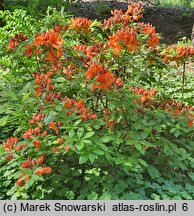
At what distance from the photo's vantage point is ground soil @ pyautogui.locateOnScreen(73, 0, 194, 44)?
34.4 ft

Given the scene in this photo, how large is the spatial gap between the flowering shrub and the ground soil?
681 centimetres

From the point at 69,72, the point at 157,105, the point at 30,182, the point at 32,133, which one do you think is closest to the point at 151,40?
the point at 157,105

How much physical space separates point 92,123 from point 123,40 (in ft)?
2.27

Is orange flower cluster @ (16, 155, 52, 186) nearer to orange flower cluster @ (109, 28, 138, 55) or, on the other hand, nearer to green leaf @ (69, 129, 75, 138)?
green leaf @ (69, 129, 75, 138)

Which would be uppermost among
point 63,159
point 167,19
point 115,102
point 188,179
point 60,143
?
point 115,102

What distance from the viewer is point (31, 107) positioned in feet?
9.50

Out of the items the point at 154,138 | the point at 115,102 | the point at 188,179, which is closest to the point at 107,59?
the point at 115,102

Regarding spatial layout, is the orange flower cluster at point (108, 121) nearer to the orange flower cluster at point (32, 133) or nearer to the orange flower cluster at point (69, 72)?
the orange flower cluster at point (69, 72)

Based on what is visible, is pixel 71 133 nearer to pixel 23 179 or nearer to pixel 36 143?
pixel 36 143

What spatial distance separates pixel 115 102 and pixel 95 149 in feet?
Result: 1.27

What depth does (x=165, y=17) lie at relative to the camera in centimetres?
1202

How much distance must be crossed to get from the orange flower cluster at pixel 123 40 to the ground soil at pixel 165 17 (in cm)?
700

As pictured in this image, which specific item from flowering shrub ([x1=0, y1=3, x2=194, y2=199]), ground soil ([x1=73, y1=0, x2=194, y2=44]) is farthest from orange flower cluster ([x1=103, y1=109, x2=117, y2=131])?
ground soil ([x1=73, y1=0, x2=194, y2=44])

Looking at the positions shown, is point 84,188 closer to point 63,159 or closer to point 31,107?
point 63,159
